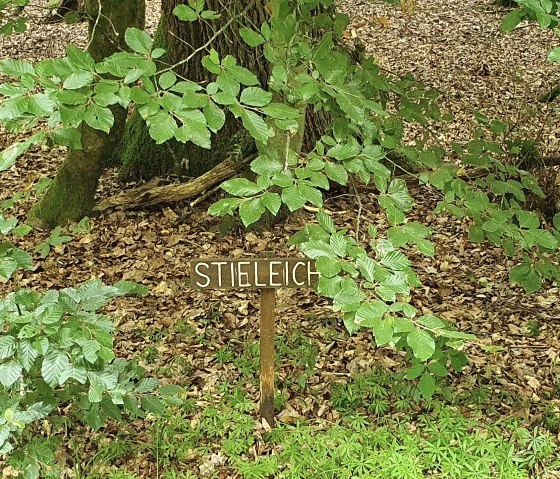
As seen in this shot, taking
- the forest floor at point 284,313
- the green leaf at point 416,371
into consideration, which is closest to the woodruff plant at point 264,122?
the green leaf at point 416,371

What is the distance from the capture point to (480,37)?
9977 mm

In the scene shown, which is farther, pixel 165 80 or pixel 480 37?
pixel 480 37

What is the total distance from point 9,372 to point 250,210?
1063 millimetres

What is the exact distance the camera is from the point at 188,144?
18.0 ft

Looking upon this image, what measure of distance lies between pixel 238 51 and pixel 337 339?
2.35 m

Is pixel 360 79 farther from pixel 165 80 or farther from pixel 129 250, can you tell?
pixel 129 250

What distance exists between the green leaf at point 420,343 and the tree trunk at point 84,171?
3.75 metres

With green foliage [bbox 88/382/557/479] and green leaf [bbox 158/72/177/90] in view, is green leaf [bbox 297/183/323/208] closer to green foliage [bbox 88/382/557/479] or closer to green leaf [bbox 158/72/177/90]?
green leaf [bbox 158/72/177/90]

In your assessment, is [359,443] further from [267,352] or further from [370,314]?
[370,314]

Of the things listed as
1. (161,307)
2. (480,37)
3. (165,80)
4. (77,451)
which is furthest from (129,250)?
(480,37)

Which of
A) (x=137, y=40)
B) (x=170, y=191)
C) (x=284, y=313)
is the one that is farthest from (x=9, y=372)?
(x=170, y=191)

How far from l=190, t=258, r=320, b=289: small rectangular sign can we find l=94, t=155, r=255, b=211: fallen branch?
218cm

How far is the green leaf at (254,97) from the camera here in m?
1.97

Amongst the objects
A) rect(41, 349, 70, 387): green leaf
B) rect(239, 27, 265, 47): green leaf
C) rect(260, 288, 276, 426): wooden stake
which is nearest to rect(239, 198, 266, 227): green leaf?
rect(239, 27, 265, 47): green leaf
